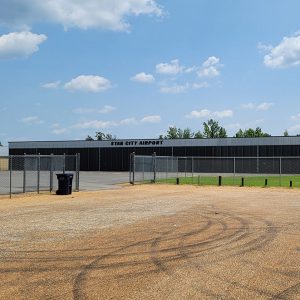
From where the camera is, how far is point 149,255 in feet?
29.8

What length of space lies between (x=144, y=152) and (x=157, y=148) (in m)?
2.39

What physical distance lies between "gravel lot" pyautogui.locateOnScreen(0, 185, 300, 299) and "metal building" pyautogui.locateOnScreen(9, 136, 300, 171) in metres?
51.0

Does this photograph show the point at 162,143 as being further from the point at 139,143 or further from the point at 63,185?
the point at 63,185

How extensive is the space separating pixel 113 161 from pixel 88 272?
69.0 metres

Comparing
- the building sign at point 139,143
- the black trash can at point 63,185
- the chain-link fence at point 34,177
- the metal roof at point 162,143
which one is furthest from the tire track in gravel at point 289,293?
the building sign at point 139,143

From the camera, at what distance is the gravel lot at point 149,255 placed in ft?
22.5

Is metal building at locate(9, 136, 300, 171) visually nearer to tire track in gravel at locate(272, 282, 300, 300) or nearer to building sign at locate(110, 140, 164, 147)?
building sign at locate(110, 140, 164, 147)

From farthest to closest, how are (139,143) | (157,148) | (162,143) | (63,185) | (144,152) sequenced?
(144,152)
(139,143)
(157,148)
(162,143)
(63,185)

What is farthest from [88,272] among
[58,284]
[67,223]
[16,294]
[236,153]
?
[236,153]

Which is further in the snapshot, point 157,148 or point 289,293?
point 157,148

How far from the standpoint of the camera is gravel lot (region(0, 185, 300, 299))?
6.84m

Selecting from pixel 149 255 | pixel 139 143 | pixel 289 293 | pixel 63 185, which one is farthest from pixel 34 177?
pixel 289 293

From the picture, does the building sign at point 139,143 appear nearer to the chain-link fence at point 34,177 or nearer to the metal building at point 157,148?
the metal building at point 157,148

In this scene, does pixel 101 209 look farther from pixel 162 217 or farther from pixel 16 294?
pixel 16 294
